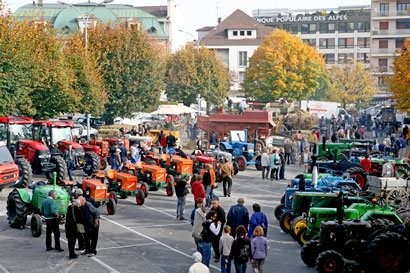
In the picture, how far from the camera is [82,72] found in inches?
1587

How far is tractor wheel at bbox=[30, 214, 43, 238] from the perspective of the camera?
19562 mm

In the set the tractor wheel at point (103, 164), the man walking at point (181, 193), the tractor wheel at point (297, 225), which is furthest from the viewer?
the tractor wheel at point (103, 164)

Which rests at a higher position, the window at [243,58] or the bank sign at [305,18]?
the bank sign at [305,18]

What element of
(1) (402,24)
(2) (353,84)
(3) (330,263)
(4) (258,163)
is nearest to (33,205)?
(3) (330,263)

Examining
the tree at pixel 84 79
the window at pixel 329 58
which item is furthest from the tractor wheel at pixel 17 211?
the window at pixel 329 58

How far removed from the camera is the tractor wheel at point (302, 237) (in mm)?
18594

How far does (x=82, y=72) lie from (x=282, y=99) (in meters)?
29.2

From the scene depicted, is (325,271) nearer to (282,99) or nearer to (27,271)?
(27,271)

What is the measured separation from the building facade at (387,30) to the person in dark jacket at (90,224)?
7088 cm

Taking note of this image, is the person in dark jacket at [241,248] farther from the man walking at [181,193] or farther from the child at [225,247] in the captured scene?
the man walking at [181,193]

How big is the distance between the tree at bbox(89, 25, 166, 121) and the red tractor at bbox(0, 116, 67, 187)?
14.9 meters

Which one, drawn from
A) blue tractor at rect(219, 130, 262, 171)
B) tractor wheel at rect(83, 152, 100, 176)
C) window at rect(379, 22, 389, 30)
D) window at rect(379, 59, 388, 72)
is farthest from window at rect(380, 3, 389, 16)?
tractor wheel at rect(83, 152, 100, 176)

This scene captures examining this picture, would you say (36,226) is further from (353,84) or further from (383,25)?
(383,25)

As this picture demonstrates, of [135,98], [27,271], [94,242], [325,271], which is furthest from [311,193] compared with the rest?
[135,98]
